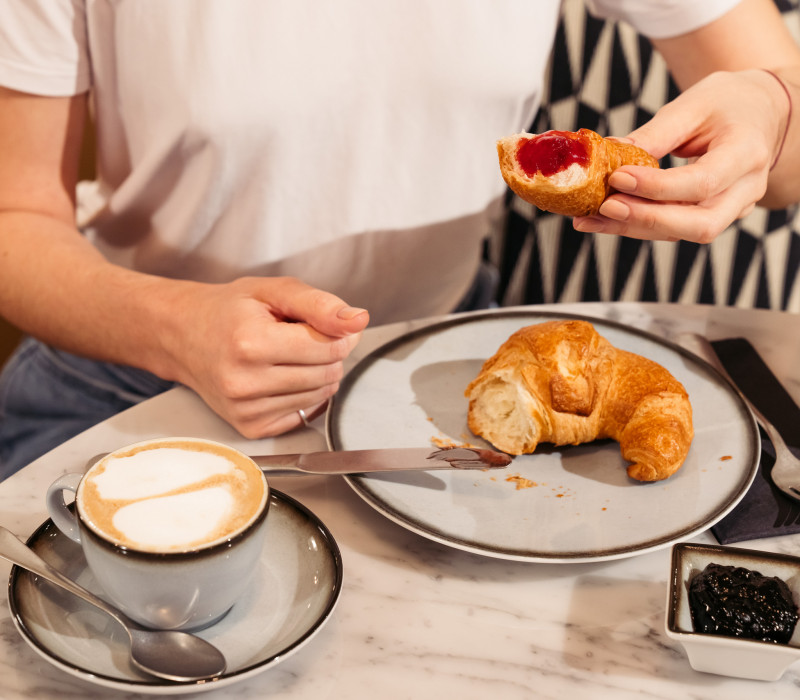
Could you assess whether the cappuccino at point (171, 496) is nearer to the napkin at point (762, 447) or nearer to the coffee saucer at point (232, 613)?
the coffee saucer at point (232, 613)

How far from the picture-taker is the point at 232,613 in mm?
703

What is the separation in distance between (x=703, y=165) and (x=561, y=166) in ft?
0.60

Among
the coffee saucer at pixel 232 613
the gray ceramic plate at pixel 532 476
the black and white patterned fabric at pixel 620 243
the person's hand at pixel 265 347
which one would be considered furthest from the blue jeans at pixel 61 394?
the black and white patterned fabric at pixel 620 243

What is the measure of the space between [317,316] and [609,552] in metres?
0.41

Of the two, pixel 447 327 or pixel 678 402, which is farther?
pixel 447 327

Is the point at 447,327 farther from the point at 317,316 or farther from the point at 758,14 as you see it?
the point at 758,14

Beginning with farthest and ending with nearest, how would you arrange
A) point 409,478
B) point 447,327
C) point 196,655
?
point 447,327 → point 409,478 → point 196,655

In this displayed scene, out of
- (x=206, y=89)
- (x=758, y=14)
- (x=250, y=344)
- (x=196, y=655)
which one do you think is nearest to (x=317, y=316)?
(x=250, y=344)

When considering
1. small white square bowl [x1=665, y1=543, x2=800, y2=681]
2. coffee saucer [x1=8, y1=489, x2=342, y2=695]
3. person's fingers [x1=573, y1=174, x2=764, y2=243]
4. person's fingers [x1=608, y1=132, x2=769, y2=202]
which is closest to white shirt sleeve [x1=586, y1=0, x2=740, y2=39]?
person's fingers [x1=608, y1=132, x2=769, y2=202]

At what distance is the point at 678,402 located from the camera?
944 mm

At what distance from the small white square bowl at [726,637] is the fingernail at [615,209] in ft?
1.25

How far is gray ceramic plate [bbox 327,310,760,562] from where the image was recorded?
791 millimetres

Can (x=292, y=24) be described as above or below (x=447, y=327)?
above

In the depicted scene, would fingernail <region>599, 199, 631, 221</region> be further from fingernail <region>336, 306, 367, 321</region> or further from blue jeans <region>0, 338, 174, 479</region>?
blue jeans <region>0, 338, 174, 479</region>
